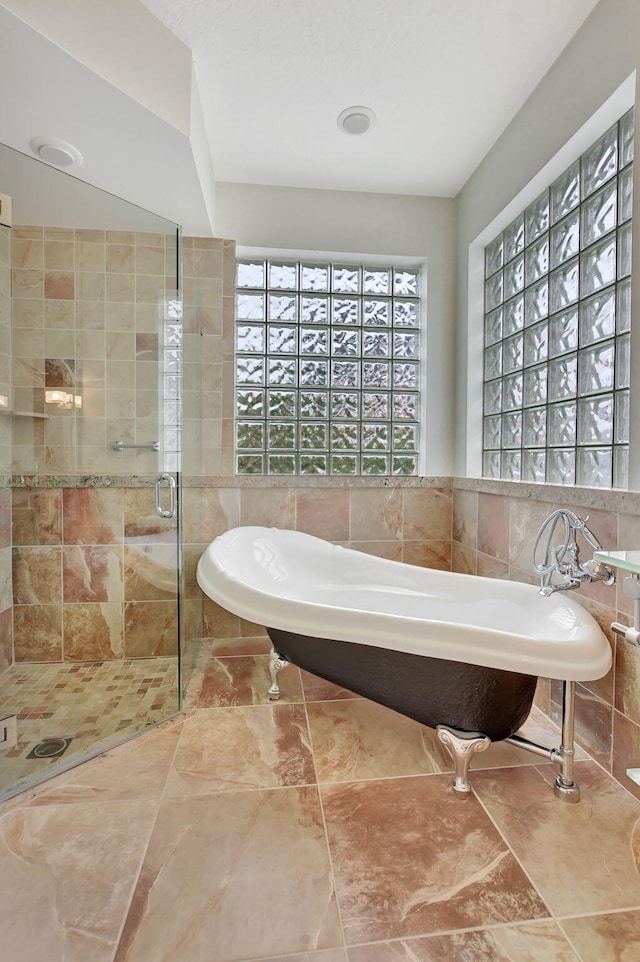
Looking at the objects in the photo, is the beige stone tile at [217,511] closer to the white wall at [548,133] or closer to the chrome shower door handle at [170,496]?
the chrome shower door handle at [170,496]

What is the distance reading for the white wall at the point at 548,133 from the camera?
55.1 inches

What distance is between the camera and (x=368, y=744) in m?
1.57

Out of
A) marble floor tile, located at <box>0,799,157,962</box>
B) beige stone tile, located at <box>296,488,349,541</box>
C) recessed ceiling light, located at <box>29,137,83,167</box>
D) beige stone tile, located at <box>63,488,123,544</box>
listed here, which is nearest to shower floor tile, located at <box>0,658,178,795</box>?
marble floor tile, located at <box>0,799,157,962</box>

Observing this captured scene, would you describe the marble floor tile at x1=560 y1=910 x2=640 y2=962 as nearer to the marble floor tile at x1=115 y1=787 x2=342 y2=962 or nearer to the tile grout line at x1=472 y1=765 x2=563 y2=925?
the tile grout line at x1=472 y1=765 x2=563 y2=925

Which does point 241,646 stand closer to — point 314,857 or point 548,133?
point 314,857

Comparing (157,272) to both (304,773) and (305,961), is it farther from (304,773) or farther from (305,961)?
(305,961)

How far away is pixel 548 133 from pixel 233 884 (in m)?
2.69

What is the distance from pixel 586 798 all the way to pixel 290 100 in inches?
110

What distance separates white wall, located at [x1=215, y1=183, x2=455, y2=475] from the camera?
8.22 feet

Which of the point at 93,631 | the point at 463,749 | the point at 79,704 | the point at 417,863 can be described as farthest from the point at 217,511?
the point at 417,863

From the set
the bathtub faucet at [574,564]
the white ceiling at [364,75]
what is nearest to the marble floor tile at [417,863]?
the bathtub faucet at [574,564]

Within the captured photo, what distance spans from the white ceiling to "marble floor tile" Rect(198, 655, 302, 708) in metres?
2.53

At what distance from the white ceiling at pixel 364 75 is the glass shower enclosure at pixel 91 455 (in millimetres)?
651

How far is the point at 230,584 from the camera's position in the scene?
145cm
